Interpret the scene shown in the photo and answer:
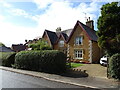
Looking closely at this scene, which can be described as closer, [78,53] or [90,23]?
[78,53]

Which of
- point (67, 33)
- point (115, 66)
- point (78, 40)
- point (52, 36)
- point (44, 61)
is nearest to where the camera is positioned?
point (115, 66)

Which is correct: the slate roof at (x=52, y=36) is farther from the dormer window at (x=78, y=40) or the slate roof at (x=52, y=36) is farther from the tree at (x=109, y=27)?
the tree at (x=109, y=27)

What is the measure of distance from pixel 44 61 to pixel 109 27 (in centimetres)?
868

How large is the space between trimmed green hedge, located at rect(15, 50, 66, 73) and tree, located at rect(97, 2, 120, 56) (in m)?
5.45

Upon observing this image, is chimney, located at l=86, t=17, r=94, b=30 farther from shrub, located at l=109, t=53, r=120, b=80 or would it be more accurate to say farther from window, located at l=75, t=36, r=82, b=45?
shrub, located at l=109, t=53, r=120, b=80

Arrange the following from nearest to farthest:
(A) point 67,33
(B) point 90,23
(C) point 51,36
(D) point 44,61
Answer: (D) point 44,61, (B) point 90,23, (A) point 67,33, (C) point 51,36

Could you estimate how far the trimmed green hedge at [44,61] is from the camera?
49.7ft

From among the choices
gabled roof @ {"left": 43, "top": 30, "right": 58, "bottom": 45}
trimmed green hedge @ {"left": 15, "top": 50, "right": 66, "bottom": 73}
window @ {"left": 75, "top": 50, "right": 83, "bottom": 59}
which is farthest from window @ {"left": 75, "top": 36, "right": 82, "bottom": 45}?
trimmed green hedge @ {"left": 15, "top": 50, "right": 66, "bottom": 73}

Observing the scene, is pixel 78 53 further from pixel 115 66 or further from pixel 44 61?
pixel 115 66

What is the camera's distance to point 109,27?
655 inches

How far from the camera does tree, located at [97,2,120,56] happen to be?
16.3 meters

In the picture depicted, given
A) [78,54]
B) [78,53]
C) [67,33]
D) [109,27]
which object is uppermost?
[67,33]

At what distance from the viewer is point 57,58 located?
15.0 meters

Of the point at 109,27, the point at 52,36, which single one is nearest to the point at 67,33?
the point at 52,36
